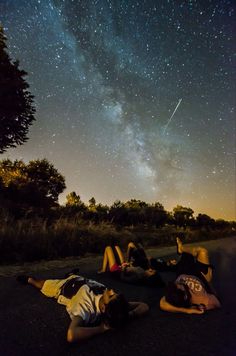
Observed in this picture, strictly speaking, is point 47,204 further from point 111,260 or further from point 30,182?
point 111,260

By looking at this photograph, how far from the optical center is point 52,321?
3.88 metres

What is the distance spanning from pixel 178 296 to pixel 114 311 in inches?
49.5

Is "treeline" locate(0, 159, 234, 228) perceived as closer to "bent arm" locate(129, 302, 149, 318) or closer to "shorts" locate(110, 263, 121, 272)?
"shorts" locate(110, 263, 121, 272)

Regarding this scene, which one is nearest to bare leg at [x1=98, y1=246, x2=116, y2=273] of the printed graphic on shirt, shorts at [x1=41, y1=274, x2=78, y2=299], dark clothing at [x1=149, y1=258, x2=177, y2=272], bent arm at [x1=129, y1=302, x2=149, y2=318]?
dark clothing at [x1=149, y1=258, x2=177, y2=272]

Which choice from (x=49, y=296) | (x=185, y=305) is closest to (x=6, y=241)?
(x=49, y=296)

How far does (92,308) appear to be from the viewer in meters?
3.86

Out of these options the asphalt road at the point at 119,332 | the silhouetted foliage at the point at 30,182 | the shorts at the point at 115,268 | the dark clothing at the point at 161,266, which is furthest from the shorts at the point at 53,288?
the silhouetted foliage at the point at 30,182

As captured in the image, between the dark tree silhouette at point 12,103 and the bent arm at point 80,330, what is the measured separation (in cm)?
1593

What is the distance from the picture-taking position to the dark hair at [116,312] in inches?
140

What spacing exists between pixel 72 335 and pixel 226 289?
13.2 ft

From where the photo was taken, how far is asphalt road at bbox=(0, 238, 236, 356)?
3182 millimetres

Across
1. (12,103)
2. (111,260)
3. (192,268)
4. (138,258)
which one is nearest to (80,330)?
(192,268)

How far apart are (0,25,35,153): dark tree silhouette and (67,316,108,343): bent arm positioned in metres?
15.9

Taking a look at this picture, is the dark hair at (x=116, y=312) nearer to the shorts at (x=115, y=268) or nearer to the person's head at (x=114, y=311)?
the person's head at (x=114, y=311)
